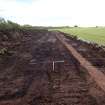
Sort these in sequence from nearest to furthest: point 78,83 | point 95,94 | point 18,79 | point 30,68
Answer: point 95,94 → point 78,83 → point 18,79 → point 30,68

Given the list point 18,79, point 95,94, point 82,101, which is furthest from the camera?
point 18,79

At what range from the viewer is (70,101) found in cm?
872

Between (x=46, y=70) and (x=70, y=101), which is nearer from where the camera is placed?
(x=70, y=101)

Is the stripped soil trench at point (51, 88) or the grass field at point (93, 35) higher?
the stripped soil trench at point (51, 88)

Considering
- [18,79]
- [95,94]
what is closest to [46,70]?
[18,79]

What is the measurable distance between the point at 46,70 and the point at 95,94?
5.21 meters

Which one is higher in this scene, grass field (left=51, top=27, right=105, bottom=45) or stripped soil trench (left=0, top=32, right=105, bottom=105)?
stripped soil trench (left=0, top=32, right=105, bottom=105)

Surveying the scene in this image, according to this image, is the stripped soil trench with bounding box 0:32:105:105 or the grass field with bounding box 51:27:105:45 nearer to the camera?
the stripped soil trench with bounding box 0:32:105:105

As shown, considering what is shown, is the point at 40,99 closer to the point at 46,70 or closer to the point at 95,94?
the point at 95,94

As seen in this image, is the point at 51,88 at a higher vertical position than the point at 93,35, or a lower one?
higher

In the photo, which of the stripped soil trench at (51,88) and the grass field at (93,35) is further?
the grass field at (93,35)

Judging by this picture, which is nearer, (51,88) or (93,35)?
(51,88)

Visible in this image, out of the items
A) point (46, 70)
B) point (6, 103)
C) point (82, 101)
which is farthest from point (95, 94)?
point (46, 70)

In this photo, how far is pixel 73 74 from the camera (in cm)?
1325
